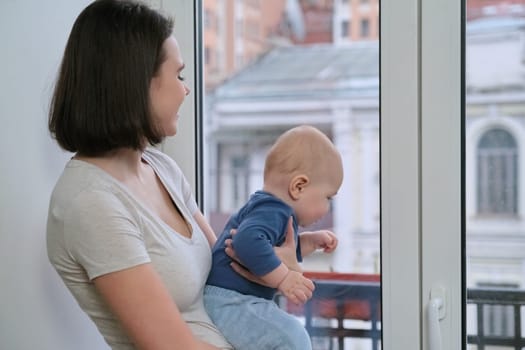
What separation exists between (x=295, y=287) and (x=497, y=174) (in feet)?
1.70

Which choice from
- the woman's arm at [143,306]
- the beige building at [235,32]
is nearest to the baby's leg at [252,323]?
the woman's arm at [143,306]

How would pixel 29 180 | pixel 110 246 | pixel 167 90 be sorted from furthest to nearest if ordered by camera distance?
pixel 29 180 < pixel 167 90 < pixel 110 246

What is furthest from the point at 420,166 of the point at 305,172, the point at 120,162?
the point at 120,162

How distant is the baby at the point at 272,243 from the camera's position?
1.08m

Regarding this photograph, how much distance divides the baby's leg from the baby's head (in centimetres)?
19

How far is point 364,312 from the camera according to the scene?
1.37m

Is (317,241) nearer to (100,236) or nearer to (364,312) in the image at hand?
(364,312)

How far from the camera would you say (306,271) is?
1406mm

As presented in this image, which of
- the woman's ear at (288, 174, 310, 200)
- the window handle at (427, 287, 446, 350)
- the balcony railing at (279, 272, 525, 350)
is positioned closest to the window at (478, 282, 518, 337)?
the balcony railing at (279, 272, 525, 350)

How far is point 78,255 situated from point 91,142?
0.19 m

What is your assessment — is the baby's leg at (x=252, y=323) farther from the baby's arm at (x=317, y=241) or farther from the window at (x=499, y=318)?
the window at (x=499, y=318)

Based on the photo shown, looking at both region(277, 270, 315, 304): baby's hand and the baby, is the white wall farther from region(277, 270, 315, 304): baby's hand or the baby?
region(277, 270, 315, 304): baby's hand

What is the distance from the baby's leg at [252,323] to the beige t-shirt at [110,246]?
2 centimetres

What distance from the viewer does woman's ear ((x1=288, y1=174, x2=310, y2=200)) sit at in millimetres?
1134
